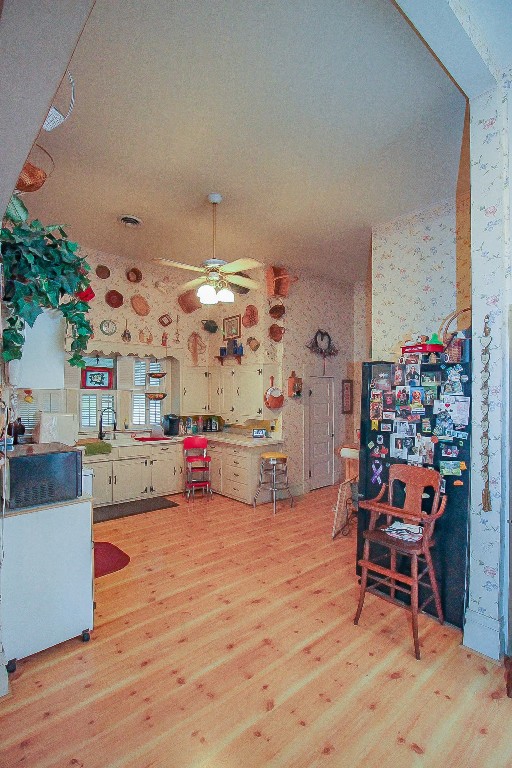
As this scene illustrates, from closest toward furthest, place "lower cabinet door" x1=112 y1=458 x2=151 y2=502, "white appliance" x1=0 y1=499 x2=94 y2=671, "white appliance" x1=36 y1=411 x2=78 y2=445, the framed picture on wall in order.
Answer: "white appliance" x1=0 y1=499 x2=94 y2=671 → "white appliance" x1=36 y1=411 x2=78 y2=445 → "lower cabinet door" x1=112 y1=458 x2=151 y2=502 → the framed picture on wall

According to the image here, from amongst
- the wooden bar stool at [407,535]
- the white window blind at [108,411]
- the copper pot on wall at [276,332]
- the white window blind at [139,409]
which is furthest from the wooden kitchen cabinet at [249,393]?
the wooden bar stool at [407,535]

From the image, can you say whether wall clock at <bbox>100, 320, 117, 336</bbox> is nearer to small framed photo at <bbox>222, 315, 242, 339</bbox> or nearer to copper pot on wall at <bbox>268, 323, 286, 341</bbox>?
small framed photo at <bbox>222, 315, 242, 339</bbox>

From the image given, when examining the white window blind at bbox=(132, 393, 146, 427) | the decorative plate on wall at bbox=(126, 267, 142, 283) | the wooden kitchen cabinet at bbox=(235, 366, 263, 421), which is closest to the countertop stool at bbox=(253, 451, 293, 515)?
the wooden kitchen cabinet at bbox=(235, 366, 263, 421)

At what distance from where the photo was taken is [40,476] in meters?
2.33

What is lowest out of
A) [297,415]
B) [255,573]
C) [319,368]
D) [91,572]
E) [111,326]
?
[255,573]

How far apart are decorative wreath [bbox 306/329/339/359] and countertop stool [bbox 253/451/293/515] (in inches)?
67.1

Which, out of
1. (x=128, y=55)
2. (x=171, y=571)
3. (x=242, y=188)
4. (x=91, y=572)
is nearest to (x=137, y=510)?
(x=171, y=571)

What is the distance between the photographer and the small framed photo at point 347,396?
6679 millimetres

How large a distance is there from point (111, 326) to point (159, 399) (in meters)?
1.35

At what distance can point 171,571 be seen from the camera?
3400 millimetres

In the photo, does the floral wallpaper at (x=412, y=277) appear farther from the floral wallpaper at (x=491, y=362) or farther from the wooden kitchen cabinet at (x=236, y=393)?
the wooden kitchen cabinet at (x=236, y=393)

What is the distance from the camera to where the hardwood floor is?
1.71m

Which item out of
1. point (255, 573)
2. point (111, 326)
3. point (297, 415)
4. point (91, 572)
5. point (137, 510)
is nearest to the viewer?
point (91, 572)

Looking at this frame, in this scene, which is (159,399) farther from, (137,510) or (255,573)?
(255,573)
